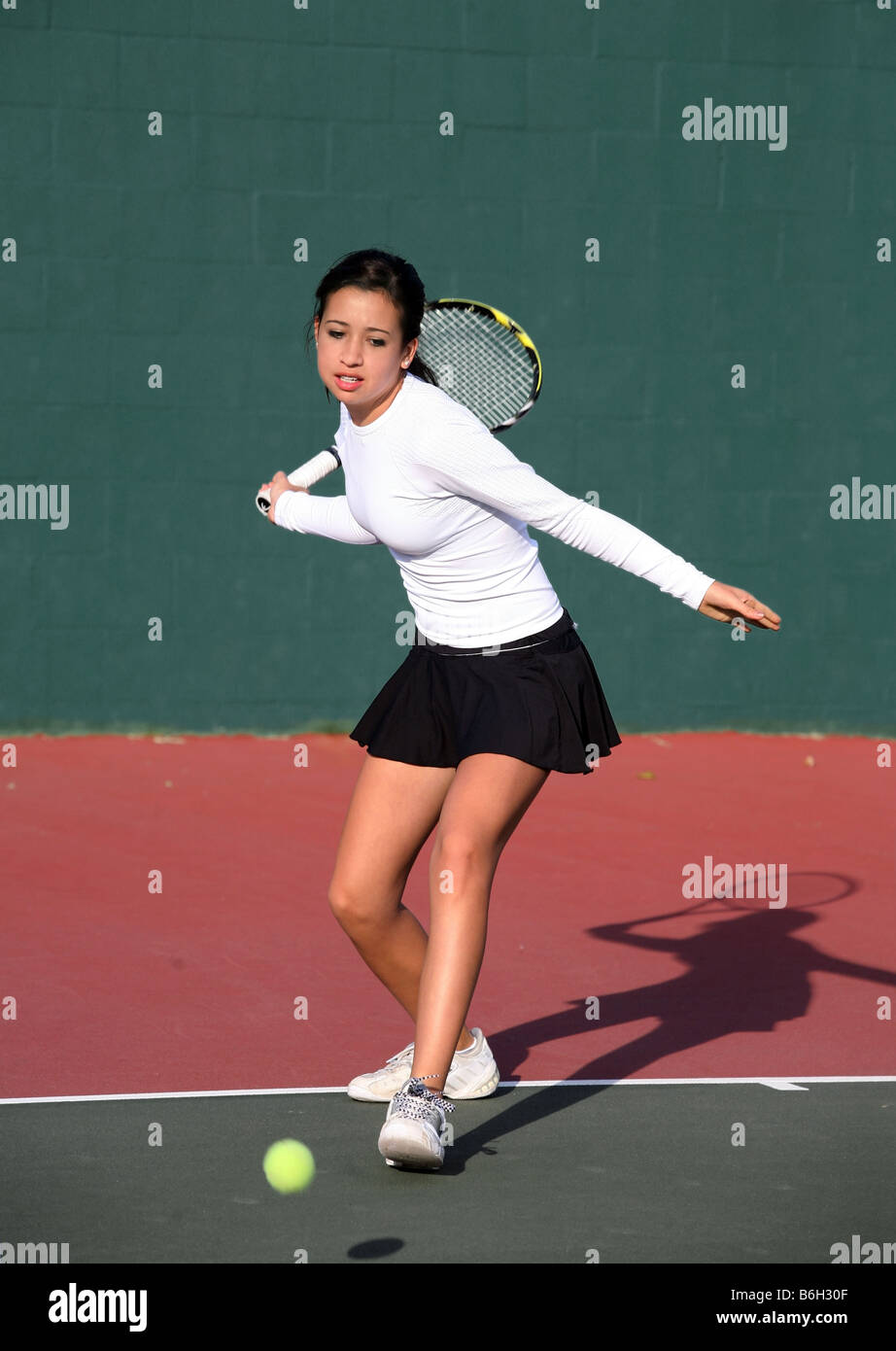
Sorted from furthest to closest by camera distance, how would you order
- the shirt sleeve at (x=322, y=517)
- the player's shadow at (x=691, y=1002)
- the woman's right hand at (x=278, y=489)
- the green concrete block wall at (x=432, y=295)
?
the green concrete block wall at (x=432, y=295)
the woman's right hand at (x=278, y=489)
the player's shadow at (x=691, y=1002)
the shirt sleeve at (x=322, y=517)

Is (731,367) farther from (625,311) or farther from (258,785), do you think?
(258,785)

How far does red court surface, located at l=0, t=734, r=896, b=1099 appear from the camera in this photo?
5.04 meters

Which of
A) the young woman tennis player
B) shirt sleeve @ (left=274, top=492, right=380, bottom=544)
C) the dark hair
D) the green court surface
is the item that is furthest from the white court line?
the dark hair

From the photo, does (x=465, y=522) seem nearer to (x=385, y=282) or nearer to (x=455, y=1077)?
(x=385, y=282)

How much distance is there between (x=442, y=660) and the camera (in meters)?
4.28

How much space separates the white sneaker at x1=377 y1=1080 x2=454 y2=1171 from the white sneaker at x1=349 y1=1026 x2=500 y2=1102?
1.82 ft

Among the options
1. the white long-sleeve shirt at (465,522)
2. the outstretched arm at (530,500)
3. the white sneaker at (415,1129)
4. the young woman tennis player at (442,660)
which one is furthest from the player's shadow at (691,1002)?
the outstretched arm at (530,500)

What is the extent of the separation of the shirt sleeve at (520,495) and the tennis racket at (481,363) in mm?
1300

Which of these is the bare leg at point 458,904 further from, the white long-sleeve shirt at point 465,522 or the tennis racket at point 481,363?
the tennis racket at point 481,363

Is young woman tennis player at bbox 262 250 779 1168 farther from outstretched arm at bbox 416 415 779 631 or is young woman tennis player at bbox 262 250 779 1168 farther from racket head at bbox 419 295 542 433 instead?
racket head at bbox 419 295 542 433

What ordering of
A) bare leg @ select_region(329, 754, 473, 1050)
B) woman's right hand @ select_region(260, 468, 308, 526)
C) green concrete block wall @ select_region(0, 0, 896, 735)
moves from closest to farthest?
bare leg @ select_region(329, 754, 473, 1050), woman's right hand @ select_region(260, 468, 308, 526), green concrete block wall @ select_region(0, 0, 896, 735)

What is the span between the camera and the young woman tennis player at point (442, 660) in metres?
3.93

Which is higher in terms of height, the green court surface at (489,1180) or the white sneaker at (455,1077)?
the white sneaker at (455,1077)

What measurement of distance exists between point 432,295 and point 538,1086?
648 cm
